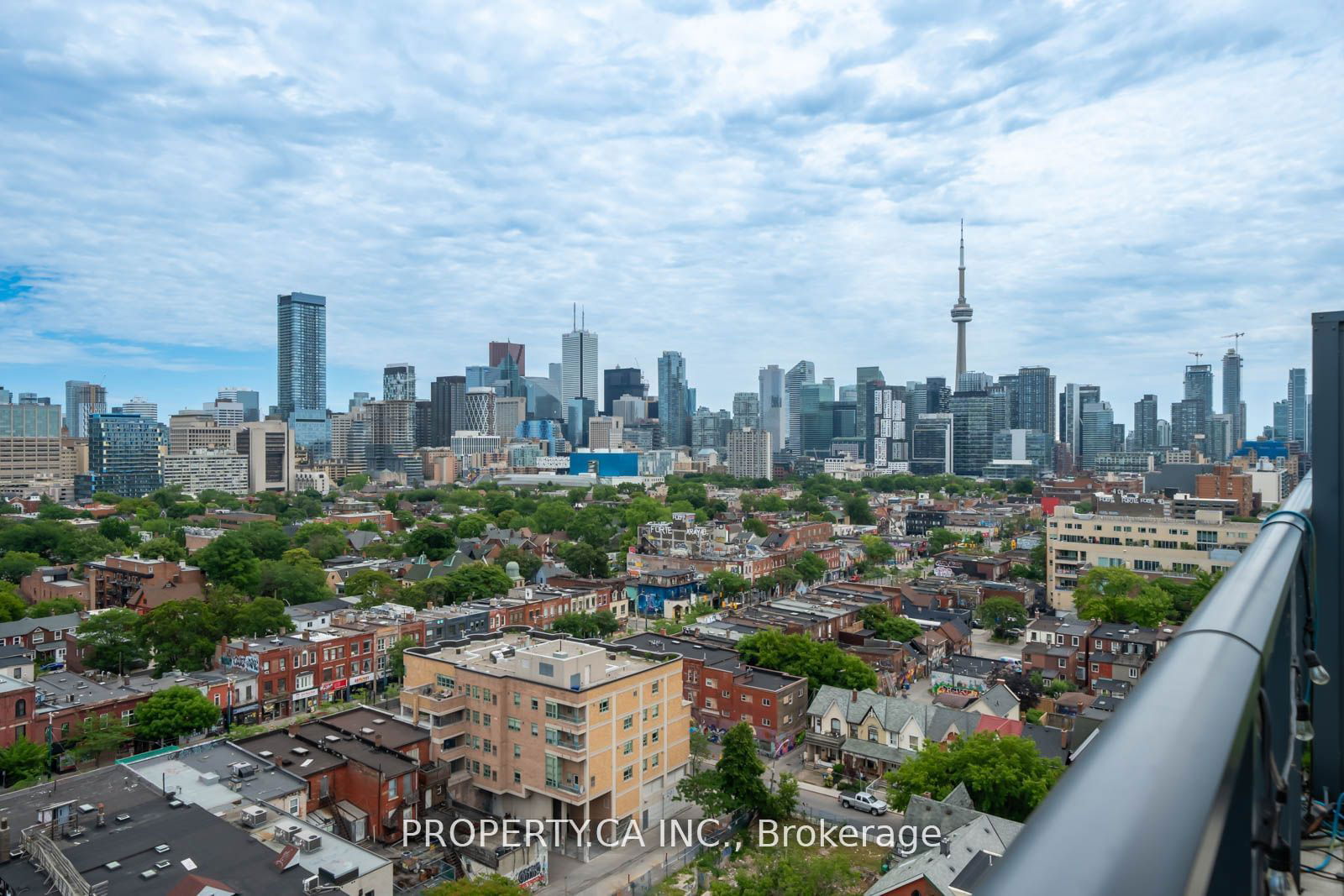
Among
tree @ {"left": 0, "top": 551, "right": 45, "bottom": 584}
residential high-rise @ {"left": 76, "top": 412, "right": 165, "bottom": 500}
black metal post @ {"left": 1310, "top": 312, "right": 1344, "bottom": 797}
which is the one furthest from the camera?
residential high-rise @ {"left": 76, "top": 412, "right": 165, "bottom": 500}

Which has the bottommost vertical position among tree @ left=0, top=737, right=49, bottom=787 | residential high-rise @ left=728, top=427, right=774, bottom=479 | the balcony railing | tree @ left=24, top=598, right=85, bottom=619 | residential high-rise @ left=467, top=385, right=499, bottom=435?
tree @ left=0, top=737, right=49, bottom=787

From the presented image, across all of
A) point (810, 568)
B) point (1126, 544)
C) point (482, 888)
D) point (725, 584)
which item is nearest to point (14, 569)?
point (725, 584)

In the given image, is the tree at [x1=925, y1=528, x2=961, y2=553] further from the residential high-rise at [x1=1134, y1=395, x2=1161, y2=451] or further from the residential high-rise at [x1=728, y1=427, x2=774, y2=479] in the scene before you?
the residential high-rise at [x1=1134, y1=395, x2=1161, y2=451]

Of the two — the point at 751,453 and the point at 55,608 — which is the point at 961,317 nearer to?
the point at 751,453

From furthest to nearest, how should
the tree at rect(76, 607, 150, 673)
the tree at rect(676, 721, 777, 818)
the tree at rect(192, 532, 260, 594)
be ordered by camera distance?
the tree at rect(192, 532, 260, 594) → the tree at rect(76, 607, 150, 673) → the tree at rect(676, 721, 777, 818)

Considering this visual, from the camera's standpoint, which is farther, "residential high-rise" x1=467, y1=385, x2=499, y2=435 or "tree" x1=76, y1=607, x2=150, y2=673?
"residential high-rise" x1=467, y1=385, x2=499, y2=435

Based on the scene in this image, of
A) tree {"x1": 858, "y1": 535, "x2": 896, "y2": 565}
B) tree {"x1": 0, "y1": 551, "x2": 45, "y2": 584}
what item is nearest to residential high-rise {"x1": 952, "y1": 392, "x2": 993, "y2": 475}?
tree {"x1": 858, "y1": 535, "x2": 896, "y2": 565}

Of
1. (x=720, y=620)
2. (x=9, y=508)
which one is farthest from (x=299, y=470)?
(x=720, y=620)

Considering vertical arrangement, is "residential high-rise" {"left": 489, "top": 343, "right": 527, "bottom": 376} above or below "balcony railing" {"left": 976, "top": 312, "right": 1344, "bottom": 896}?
above
